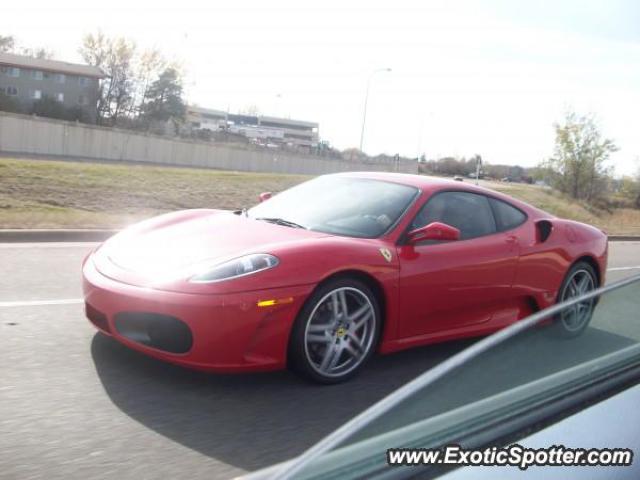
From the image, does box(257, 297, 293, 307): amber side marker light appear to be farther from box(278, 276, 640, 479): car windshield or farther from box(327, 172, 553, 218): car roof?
box(278, 276, 640, 479): car windshield

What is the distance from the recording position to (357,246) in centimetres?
408

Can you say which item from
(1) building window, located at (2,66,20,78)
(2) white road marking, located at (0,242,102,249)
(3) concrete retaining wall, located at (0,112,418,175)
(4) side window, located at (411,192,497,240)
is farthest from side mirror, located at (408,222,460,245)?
(1) building window, located at (2,66,20,78)

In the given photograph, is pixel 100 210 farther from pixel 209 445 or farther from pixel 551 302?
pixel 209 445

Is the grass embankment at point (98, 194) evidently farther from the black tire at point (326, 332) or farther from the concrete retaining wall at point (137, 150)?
the concrete retaining wall at point (137, 150)

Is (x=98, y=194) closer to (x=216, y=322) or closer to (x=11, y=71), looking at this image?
(x=216, y=322)

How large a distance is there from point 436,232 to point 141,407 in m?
2.02

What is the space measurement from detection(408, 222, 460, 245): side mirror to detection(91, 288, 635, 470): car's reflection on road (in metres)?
0.89

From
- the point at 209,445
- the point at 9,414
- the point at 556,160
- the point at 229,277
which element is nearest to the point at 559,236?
the point at 229,277

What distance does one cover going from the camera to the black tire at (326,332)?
377cm

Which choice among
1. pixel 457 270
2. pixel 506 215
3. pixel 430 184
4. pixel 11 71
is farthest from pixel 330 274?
pixel 11 71

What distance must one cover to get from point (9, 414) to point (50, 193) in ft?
35.7

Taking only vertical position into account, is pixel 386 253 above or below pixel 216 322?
above

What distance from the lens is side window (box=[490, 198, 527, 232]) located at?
5.09 meters

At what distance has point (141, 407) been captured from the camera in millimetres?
3381
